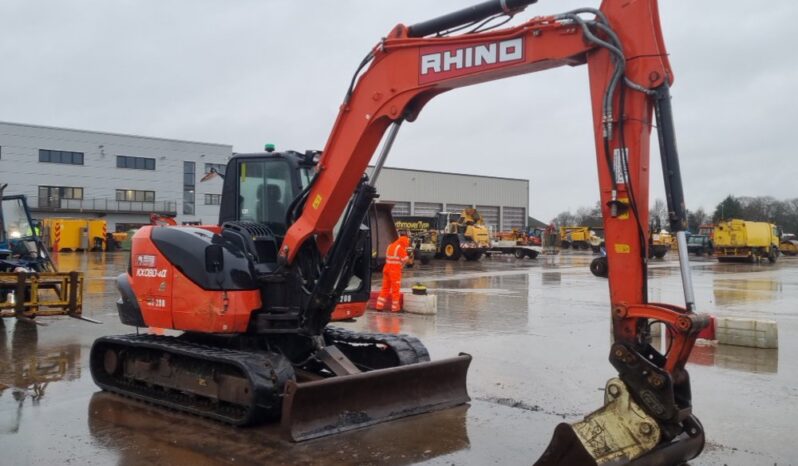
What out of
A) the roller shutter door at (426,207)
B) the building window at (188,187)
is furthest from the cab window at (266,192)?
the roller shutter door at (426,207)

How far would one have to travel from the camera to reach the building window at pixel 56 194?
55.4 meters

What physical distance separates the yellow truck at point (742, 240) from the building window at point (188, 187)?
4173 cm

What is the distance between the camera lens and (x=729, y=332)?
10.9 m

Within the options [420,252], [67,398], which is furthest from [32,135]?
[67,398]

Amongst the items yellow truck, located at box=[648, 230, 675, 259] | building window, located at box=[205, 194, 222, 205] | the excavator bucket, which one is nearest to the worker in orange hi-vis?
the excavator bucket

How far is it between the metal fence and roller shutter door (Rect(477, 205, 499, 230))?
29.7 meters

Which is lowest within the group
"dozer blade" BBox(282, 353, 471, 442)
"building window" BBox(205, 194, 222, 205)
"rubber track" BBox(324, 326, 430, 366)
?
"dozer blade" BBox(282, 353, 471, 442)

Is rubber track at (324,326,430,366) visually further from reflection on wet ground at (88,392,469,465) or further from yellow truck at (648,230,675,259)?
yellow truck at (648,230,675,259)

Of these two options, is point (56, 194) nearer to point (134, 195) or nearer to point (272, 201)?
point (134, 195)

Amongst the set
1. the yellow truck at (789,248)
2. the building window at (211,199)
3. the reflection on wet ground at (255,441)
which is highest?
the building window at (211,199)

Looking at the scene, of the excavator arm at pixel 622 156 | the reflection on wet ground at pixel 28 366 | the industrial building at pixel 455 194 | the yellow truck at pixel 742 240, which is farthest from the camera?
the industrial building at pixel 455 194

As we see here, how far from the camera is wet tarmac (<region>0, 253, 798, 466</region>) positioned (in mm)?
5676

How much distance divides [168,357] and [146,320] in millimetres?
521

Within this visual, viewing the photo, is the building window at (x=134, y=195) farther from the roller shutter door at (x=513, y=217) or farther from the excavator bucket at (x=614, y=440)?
the excavator bucket at (x=614, y=440)
